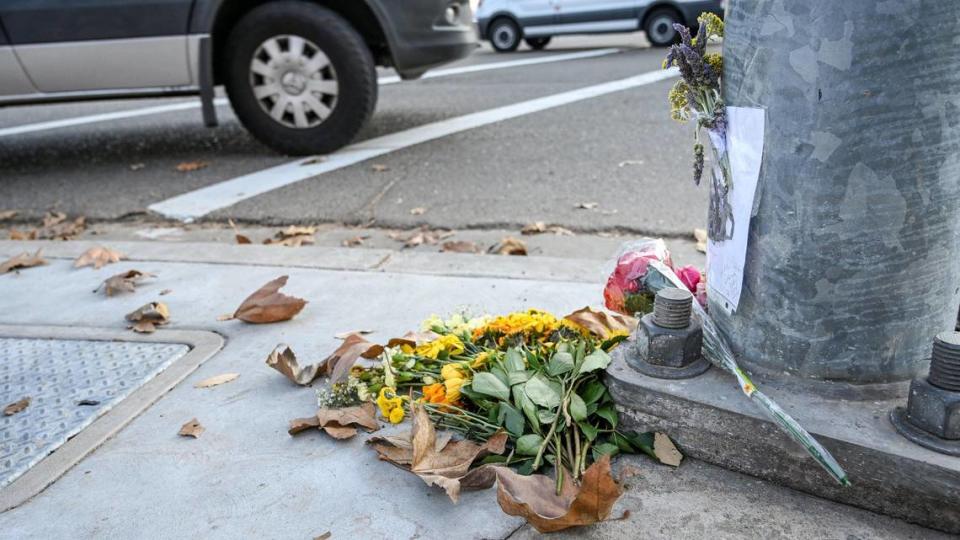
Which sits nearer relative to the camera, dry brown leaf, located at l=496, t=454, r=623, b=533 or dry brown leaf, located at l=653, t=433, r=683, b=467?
dry brown leaf, located at l=496, t=454, r=623, b=533

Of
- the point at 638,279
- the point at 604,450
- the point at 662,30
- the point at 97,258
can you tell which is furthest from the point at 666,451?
the point at 662,30

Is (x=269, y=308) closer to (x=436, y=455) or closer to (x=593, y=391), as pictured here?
(x=436, y=455)

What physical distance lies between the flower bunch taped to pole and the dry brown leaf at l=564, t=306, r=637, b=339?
29 cm

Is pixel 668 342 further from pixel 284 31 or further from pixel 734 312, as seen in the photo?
pixel 284 31

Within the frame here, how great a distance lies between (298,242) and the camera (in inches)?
145

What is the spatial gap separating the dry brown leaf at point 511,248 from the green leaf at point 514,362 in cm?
136

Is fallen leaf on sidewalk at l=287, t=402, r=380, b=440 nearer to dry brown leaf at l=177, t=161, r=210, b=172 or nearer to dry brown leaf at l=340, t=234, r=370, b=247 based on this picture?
dry brown leaf at l=340, t=234, r=370, b=247

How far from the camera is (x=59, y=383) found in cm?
229

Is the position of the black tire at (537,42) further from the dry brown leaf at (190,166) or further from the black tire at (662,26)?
the dry brown leaf at (190,166)

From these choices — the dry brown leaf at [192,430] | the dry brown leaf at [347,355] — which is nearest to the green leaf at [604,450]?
the dry brown leaf at [347,355]

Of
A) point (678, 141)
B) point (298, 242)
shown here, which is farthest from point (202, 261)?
point (678, 141)

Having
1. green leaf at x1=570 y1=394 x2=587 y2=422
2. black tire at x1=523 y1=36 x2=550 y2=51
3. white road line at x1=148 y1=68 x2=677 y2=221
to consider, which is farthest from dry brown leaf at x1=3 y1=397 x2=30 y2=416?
black tire at x1=523 y1=36 x2=550 y2=51

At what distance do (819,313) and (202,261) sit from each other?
2575 mm

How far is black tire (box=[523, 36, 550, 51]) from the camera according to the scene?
13844 millimetres
